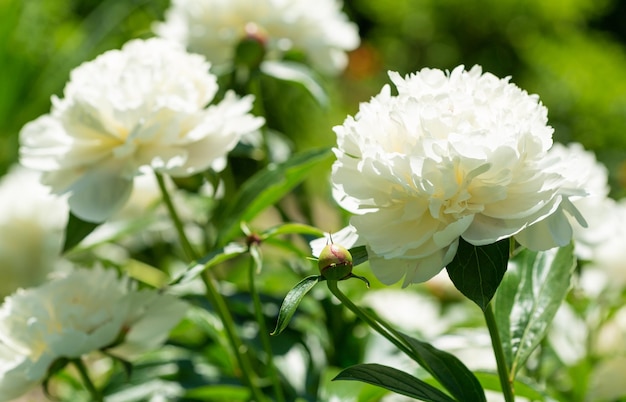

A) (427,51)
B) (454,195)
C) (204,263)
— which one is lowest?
(204,263)

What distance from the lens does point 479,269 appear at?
506 millimetres

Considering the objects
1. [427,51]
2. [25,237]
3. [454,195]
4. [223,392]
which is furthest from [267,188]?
[427,51]

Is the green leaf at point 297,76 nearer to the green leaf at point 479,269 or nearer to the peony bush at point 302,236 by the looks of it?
the peony bush at point 302,236

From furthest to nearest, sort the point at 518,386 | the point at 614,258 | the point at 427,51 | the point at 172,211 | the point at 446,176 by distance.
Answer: the point at 427,51 < the point at 614,258 < the point at 172,211 < the point at 518,386 < the point at 446,176

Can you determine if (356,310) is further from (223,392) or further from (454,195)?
(223,392)

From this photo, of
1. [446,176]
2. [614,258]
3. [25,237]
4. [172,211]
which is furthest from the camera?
[25,237]

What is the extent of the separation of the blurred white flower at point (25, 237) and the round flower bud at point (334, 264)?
64cm

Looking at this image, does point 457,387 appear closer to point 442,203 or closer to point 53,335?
point 442,203

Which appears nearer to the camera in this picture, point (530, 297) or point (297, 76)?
point (530, 297)

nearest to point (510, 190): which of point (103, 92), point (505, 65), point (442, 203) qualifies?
point (442, 203)

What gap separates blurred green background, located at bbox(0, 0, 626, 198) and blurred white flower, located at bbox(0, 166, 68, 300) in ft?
5.04

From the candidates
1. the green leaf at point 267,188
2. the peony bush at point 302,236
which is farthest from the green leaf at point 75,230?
the green leaf at point 267,188

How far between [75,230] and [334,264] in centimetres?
32

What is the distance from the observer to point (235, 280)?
3.31ft
